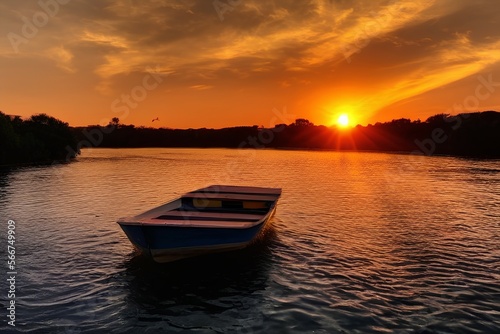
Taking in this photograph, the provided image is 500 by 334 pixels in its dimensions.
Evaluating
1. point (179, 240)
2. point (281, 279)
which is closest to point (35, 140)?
point (179, 240)

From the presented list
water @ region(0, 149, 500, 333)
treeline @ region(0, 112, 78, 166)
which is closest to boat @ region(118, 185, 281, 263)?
water @ region(0, 149, 500, 333)

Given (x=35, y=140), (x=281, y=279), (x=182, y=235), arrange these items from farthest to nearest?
(x=35, y=140) < (x=182, y=235) < (x=281, y=279)

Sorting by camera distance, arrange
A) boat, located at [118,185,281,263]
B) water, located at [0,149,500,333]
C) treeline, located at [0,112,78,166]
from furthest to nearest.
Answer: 1. treeline, located at [0,112,78,166]
2. boat, located at [118,185,281,263]
3. water, located at [0,149,500,333]

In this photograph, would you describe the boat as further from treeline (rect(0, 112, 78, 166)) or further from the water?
treeline (rect(0, 112, 78, 166))

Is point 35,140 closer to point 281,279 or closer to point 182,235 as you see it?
point 182,235

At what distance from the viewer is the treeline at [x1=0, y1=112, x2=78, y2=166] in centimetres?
7825

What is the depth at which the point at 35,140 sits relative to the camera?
89.4m

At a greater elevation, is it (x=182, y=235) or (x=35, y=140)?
(x=35, y=140)

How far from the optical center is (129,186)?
155 ft

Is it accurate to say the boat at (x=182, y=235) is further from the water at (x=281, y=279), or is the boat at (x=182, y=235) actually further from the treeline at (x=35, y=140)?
the treeline at (x=35, y=140)

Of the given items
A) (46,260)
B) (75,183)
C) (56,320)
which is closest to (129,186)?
(75,183)

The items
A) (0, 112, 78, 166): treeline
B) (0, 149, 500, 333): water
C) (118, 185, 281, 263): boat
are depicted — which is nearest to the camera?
(0, 149, 500, 333): water

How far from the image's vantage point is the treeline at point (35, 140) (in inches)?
3081

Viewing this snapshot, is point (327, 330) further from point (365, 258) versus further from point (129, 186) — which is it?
point (129, 186)
